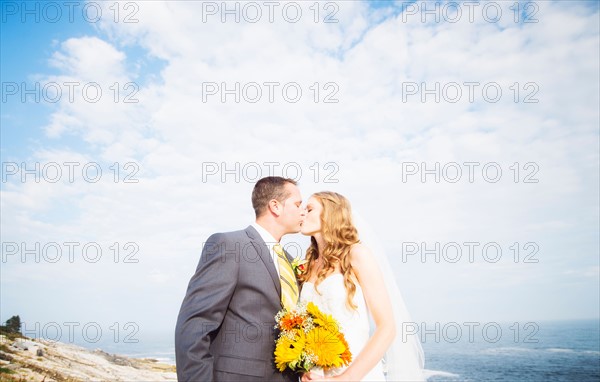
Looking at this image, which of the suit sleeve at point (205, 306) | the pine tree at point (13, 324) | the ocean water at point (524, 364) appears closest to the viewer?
the suit sleeve at point (205, 306)

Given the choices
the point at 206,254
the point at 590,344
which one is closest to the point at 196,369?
the point at 206,254

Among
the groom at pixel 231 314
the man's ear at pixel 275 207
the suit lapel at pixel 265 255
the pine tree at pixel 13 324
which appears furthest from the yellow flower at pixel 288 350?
the pine tree at pixel 13 324

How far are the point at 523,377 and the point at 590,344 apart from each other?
136 ft

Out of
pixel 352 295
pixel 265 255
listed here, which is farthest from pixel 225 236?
pixel 352 295

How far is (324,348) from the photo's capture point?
3420 millimetres

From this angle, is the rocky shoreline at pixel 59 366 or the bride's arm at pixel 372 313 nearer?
the bride's arm at pixel 372 313

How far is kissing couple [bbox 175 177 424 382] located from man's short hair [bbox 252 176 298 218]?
0.01 m

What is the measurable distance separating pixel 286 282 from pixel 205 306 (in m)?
0.87

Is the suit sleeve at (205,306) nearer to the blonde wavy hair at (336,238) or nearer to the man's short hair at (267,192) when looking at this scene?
the man's short hair at (267,192)

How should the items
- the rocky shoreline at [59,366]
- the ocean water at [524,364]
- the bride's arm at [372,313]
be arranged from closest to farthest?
the bride's arm at [372,313], the rocky shoreline at [59,366], the ocean water at [524,364]

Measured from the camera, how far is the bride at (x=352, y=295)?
3.71 metres

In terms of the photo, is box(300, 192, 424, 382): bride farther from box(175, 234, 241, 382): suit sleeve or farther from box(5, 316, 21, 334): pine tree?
box(5, 316, 21, 334): pine tree

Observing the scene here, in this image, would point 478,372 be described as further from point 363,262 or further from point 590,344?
point 363,262

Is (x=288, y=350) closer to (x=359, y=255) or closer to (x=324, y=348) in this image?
(x=324, y=348)
